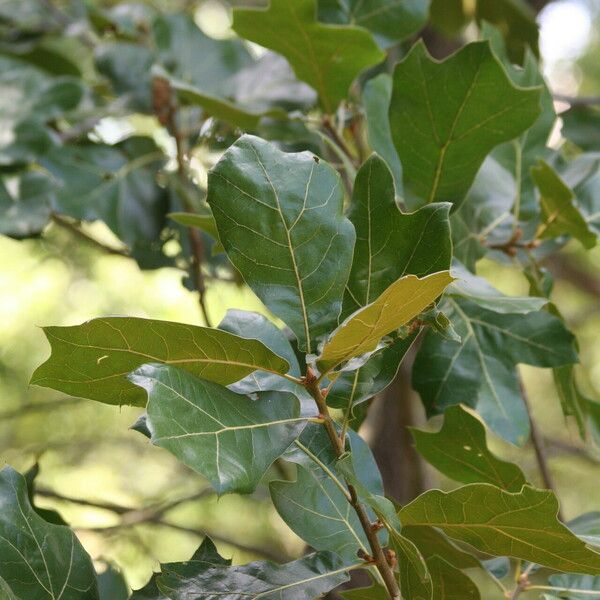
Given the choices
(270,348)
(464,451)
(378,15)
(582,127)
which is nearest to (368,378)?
(270,348)

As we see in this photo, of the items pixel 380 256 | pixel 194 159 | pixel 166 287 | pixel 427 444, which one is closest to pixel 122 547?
pixel 166 287

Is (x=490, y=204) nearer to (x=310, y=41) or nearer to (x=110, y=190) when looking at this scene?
(x=310, y=41)

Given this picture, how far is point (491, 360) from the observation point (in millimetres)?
909

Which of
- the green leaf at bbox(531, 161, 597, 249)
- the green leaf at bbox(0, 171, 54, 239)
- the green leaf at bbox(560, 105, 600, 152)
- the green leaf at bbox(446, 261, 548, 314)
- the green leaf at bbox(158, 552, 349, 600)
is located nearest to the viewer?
the green leaf at bbox(158, 552, 349, 600)

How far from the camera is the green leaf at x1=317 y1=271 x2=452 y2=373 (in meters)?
0.49

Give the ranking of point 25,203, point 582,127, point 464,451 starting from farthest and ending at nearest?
point 582,127
point 25,203
point 464,451

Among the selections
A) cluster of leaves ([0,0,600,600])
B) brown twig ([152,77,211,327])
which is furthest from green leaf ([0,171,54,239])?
brown twig ([152,77,211,327])

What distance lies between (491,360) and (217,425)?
47 cm

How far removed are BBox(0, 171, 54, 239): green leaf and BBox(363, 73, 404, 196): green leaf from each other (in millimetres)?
518

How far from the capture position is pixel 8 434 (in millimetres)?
2305

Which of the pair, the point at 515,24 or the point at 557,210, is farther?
the point at 515,24

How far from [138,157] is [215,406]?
34.7 inches

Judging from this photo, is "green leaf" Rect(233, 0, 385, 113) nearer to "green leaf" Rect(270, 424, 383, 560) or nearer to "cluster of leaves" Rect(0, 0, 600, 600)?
"cluster of leaves" Rect(0, 0, 600, 600)

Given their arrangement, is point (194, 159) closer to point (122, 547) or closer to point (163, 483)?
point (122, 547)
